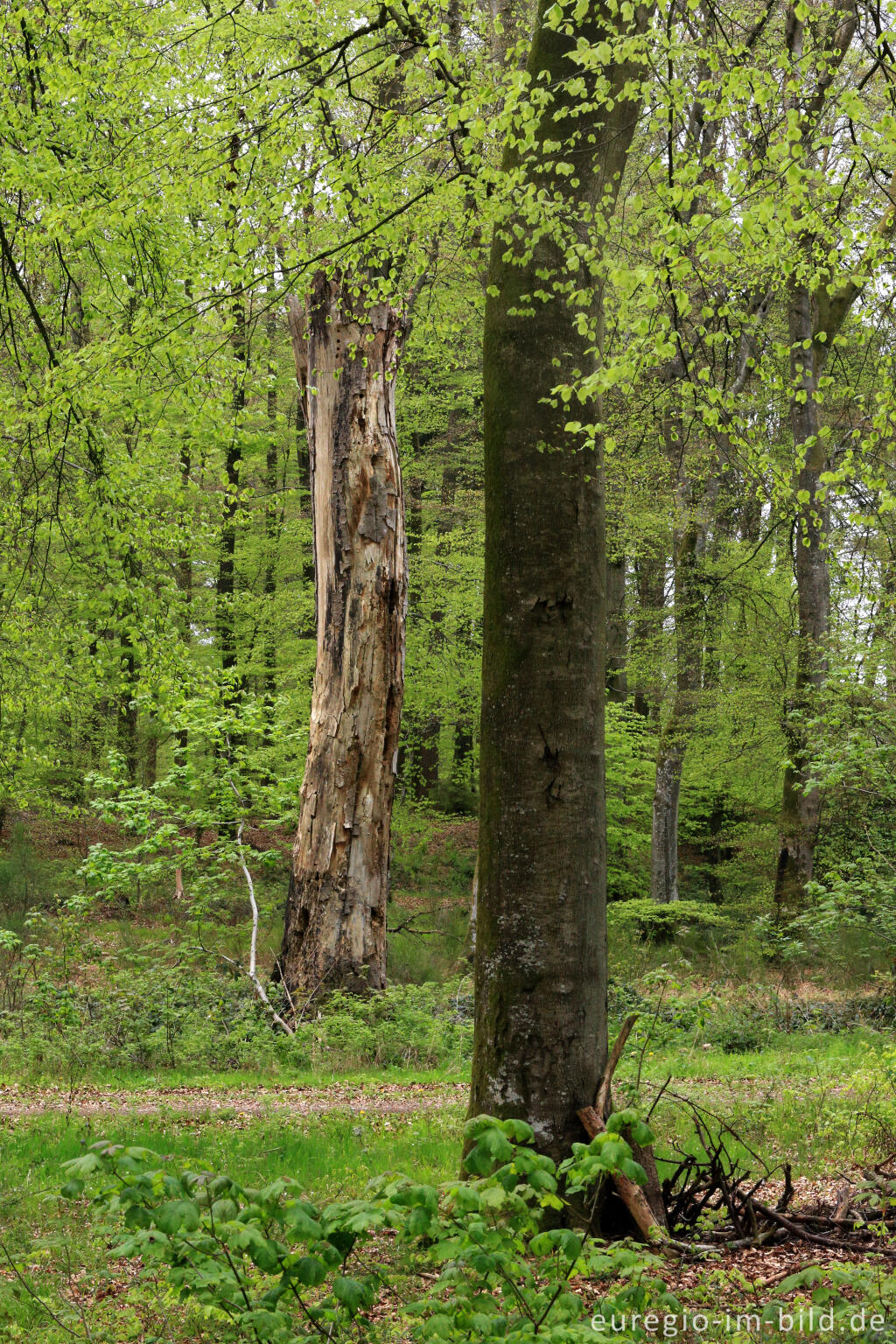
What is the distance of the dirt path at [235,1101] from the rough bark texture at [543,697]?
3394 millimetres

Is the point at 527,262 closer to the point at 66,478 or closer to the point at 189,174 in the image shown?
the point at 189,174

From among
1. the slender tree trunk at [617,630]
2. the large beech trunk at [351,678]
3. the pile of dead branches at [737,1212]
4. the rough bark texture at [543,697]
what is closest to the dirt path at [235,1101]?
the large beech trunk at [351,678]

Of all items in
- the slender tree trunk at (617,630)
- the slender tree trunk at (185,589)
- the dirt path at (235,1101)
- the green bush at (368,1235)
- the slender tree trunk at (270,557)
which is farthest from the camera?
the slender tree trunk at (617,630)

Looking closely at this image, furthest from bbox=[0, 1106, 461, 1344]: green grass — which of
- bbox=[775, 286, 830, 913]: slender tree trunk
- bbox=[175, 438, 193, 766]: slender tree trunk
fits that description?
bbox=[775, 286, 830, 913]: slender tree trunk

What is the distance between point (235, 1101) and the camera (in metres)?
7.94

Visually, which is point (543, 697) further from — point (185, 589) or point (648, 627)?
point (648, 627)

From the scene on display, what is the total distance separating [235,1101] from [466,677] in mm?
11362

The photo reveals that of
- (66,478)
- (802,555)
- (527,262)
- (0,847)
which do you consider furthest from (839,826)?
→ (0,847)

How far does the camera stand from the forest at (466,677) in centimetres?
373

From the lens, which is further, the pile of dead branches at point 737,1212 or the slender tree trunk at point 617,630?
the slender tree trunk at point 617,630

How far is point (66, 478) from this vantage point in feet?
33.2

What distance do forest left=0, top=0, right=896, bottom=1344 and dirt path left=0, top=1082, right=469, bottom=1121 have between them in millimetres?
97

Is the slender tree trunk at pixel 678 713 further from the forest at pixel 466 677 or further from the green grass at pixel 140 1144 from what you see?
the green grass at pixel 140 1144

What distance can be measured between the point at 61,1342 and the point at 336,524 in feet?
30.1
